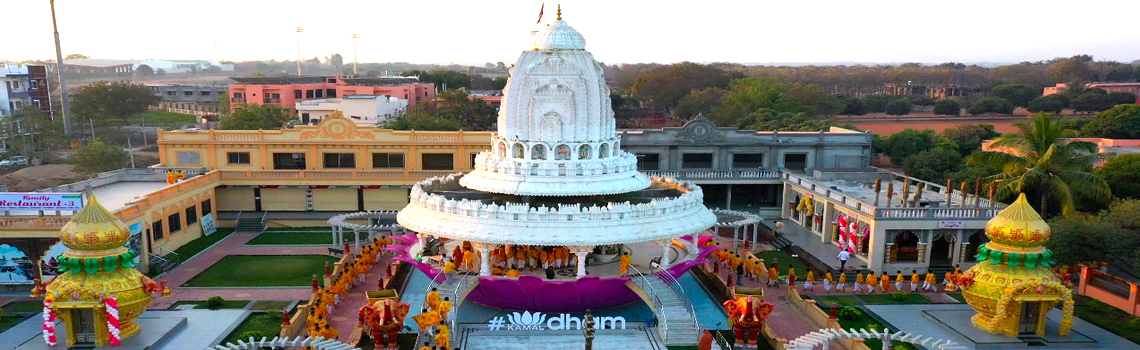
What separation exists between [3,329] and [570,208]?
819 inches

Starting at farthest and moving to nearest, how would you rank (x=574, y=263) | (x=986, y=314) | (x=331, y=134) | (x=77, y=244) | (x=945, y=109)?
(x=945, y=109) < (x=331, y=134) < (x=574, y=263) < (x=986, y=314) < (x=77, y=244)

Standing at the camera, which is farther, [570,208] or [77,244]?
[570,208]

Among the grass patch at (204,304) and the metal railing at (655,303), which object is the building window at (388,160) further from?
the metal railing at (655,303)

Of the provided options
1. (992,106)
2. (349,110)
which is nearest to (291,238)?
(349,110)

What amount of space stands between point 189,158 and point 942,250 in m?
44.8

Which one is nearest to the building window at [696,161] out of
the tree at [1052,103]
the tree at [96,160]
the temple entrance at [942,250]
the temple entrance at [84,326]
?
the temple entrance at [942,250]

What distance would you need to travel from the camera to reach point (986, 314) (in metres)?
27.2

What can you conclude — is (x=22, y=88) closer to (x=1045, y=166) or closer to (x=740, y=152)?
(x=740, y=152)

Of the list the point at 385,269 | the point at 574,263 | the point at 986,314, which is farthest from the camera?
the point at 385,269

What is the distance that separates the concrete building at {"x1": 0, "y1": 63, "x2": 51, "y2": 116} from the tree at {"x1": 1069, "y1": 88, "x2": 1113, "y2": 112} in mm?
134130

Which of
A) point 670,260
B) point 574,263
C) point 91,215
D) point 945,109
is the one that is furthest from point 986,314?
point 945,109

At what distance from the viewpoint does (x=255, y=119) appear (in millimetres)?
69438

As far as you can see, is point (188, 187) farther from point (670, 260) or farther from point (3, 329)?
point (670, 260)

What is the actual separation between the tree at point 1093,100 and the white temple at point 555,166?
98002 mm
